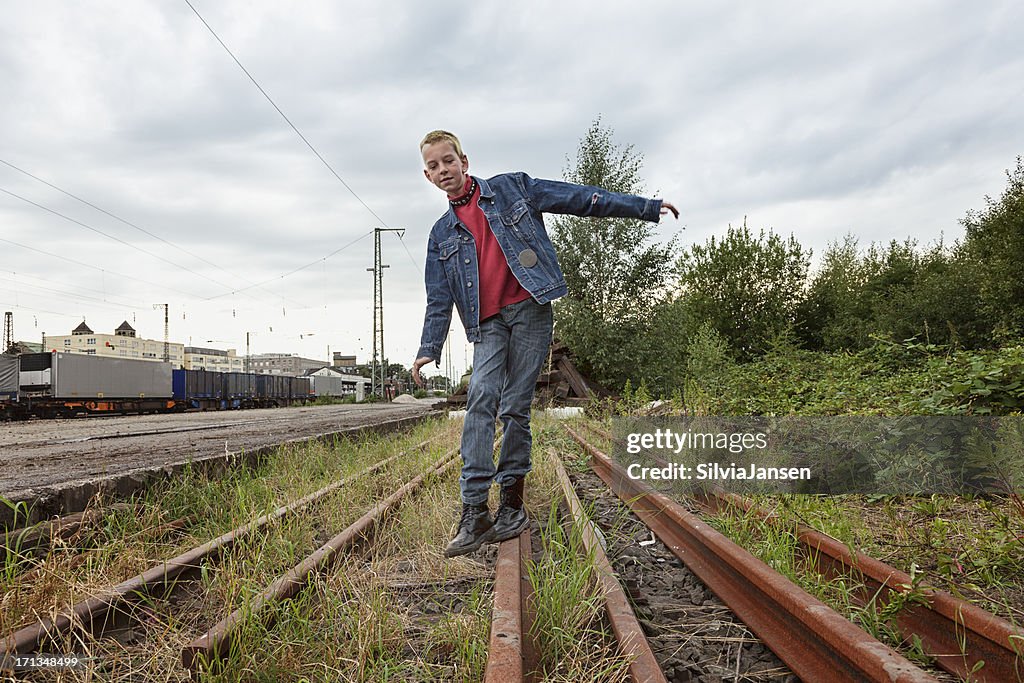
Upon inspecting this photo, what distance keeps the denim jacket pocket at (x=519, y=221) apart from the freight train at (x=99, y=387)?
1179 inches

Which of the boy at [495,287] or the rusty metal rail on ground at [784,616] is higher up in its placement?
the boy at [495,287]

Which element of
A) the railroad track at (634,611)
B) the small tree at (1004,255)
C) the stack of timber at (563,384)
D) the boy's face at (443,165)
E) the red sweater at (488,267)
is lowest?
the railroad track at (634,611)

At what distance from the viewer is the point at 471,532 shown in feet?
9.80

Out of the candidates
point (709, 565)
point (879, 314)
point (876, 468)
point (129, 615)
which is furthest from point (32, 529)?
point (879, 314)

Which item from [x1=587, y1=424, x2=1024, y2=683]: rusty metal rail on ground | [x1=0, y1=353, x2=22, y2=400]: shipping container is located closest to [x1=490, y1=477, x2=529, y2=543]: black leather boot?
[x1=587, y1=424, x2=1024, y2=683]: rusty metal rail on ground

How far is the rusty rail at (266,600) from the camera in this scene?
1779 millimetres

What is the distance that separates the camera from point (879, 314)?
1511 inches

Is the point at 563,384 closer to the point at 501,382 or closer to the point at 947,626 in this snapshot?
the point at 501,382

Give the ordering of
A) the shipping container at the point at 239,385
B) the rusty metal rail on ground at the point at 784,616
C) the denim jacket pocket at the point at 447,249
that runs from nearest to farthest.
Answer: the rusty metal rail on ground at the point at 784,616, the denim jacket pocket at the point at 447,249, the shipping container at the point at 239,385

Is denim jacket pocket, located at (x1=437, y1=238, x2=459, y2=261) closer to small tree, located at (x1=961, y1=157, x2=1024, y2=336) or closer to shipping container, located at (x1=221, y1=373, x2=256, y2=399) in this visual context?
small tree, located at (x1=961, y1=157, x2=1024, y2=336)

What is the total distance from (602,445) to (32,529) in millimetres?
5275

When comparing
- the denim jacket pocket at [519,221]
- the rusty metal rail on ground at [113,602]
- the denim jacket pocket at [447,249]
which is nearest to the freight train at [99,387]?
the rusty metal rail on ground at [113,602]

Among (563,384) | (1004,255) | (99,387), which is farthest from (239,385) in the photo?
(1004,255)

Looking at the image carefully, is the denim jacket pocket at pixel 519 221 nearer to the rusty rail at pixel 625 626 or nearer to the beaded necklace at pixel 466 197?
the beaded necklace at pixel 466 197
